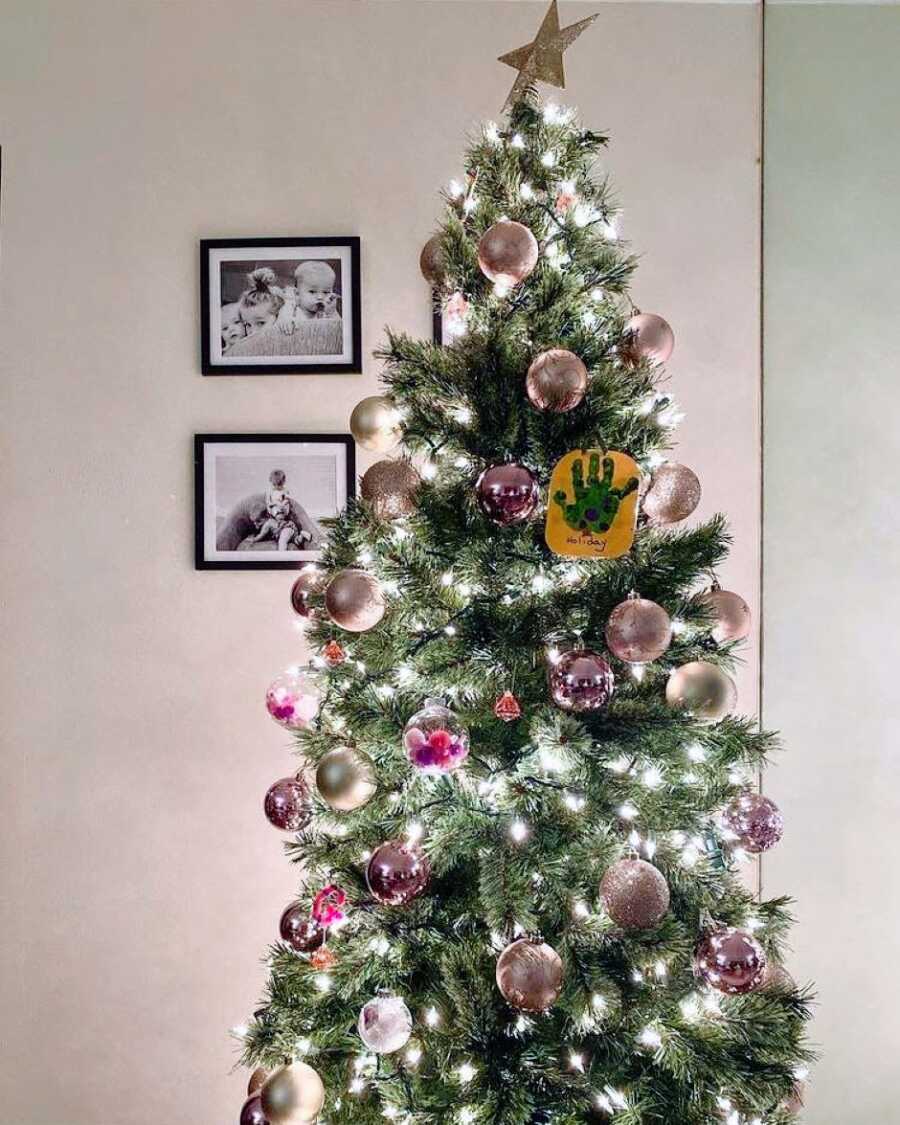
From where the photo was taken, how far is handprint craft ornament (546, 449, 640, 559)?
1.08m

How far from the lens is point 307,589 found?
129 cm

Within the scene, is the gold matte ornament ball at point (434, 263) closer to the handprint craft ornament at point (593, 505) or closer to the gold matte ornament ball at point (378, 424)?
the gold matte ornament ball at point (378, 424)

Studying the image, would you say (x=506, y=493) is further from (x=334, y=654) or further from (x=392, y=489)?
(x=334, y=654)

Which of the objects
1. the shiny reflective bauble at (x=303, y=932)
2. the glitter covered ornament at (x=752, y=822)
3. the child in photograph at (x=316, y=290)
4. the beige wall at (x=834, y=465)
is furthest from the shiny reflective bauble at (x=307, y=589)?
the beige wall at (x=834, y=465)

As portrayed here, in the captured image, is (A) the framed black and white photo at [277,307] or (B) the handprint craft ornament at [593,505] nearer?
(B) the handprint craft ornament at [593,505]

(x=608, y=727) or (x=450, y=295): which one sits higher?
(x=450, y=295)

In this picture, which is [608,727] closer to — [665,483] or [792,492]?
[665,483]

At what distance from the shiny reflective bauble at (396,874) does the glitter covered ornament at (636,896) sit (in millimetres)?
220

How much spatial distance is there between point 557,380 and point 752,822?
625 millimetres

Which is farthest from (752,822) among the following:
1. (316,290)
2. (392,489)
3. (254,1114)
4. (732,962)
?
(316,290)

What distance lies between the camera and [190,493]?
6.02ft

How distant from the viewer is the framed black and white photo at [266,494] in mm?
1814

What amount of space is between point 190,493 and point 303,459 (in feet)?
0.82

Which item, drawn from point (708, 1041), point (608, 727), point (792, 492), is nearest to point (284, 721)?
point (608, 727)
